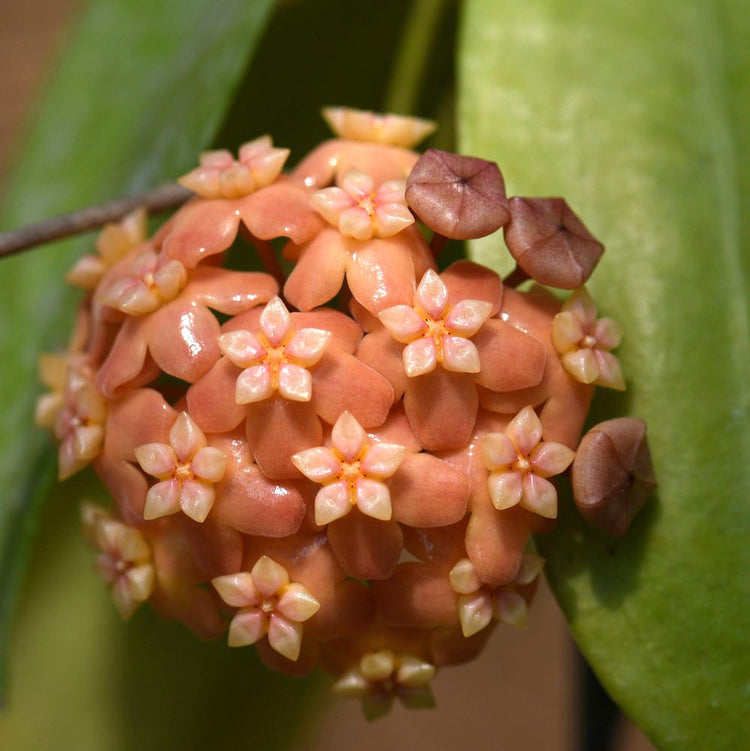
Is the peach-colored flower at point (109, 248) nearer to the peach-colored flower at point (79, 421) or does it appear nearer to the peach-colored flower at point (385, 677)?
the peach-colored flower at point (79, 421)

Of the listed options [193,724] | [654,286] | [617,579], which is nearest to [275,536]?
[617,579]

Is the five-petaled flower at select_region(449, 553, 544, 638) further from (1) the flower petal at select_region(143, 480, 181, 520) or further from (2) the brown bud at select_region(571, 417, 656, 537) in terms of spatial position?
(1) the flower petal at select_region(143, 480, 181, 520)

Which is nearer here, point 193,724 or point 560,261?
point 560,261

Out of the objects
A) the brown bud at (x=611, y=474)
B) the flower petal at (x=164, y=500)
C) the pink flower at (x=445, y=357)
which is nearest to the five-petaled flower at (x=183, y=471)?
the flower petal at (x=164, y=500)

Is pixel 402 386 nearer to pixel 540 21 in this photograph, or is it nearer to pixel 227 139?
pixel 540 21

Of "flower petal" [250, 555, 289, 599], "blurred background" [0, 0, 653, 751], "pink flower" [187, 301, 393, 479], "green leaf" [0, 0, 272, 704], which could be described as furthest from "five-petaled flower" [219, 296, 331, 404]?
"blurred background" [0, 0, 653, 751]

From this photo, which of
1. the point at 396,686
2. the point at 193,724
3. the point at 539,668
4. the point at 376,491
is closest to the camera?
the point at 376,491

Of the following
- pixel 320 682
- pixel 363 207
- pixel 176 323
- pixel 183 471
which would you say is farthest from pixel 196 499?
pixel 320 682

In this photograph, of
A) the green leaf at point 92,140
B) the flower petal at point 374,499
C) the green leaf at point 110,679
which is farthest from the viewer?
the green leaf at point 110,679
